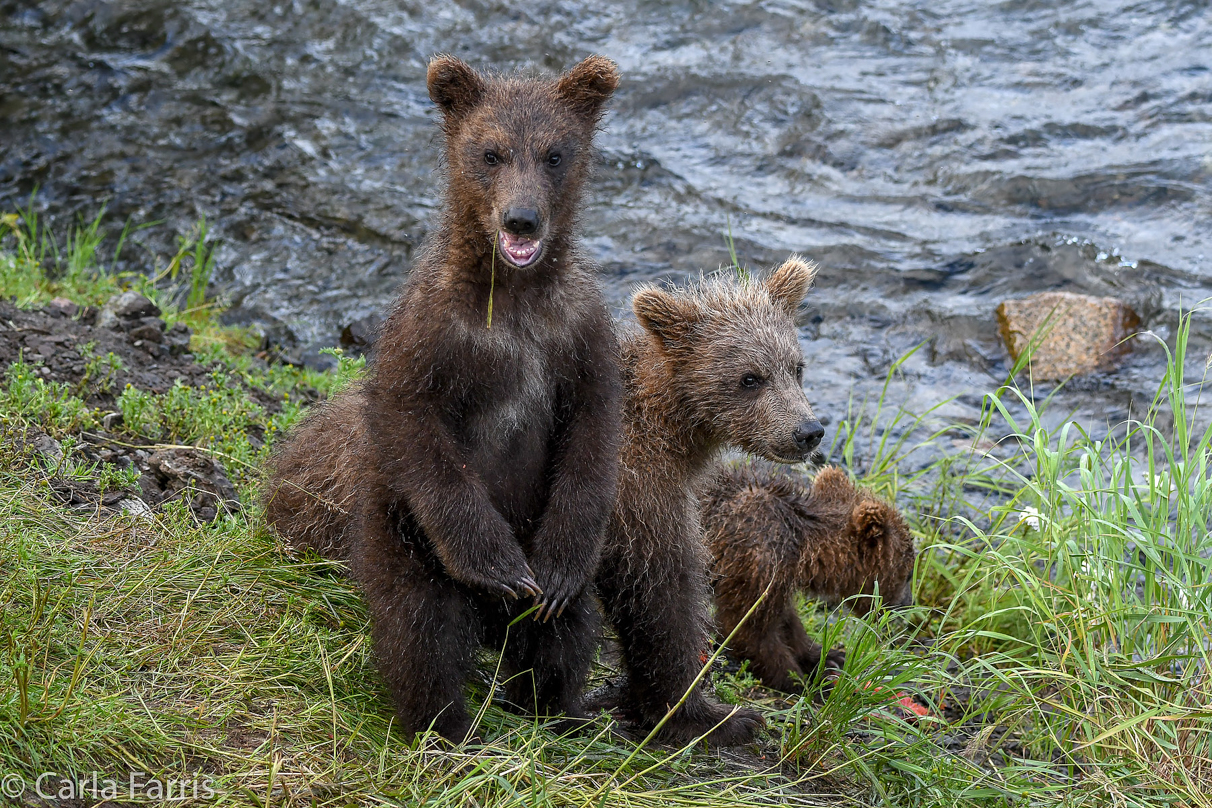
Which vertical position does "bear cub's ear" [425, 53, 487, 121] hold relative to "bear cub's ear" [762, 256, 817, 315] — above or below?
above

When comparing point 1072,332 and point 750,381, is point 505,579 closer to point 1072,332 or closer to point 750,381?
point 750,381

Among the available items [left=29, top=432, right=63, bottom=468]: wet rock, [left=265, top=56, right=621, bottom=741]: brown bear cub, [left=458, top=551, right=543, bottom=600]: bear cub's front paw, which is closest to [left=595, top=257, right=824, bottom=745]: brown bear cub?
[left=265, top=56, right=621, bottom=741]: brown bear cub

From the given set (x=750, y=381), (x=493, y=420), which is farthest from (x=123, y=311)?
(x=750, y=381)

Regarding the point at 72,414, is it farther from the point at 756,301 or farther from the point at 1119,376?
the point at 1119,376

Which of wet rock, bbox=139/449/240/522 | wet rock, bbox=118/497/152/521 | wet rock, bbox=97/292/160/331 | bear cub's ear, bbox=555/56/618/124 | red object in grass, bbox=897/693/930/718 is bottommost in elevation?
red object in grass, bbox=897/693/930/718

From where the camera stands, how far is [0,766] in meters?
3.41

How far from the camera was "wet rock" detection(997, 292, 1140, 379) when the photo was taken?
8.67m

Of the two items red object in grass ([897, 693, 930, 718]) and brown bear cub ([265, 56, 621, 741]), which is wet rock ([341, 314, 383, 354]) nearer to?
brown bear cub ([265, 56, 621, 741])

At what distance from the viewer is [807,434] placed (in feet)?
17.6

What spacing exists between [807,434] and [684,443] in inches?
21.1

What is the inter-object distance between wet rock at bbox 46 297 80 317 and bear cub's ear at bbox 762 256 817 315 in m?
4.15

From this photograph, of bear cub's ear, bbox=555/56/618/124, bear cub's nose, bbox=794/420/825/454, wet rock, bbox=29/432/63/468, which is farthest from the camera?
bear cub's nose, bbox=794/420/825/454

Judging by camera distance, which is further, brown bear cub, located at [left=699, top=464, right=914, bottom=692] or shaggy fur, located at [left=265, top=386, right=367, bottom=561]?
brown bear cub, located at [left=699, top=464, right=914, bottom=692]

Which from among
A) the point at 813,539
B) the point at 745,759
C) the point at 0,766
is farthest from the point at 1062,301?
the point at 0,766
